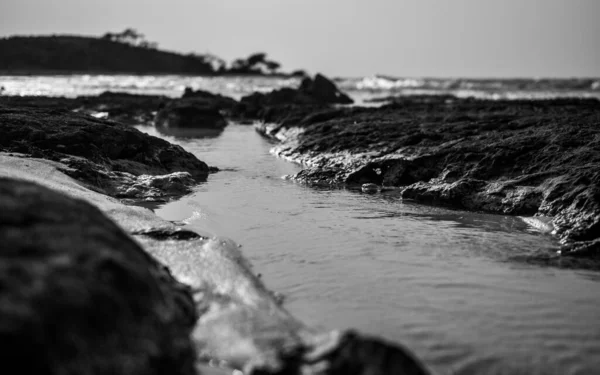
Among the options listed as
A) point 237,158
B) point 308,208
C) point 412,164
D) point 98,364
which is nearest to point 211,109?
point 237,158

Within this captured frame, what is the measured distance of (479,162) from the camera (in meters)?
9.44

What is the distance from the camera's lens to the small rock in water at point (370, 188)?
9.79 m

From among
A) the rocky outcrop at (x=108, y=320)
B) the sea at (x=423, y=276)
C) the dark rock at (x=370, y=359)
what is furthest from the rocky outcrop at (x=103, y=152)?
the dark rock at (x=370, y=359)

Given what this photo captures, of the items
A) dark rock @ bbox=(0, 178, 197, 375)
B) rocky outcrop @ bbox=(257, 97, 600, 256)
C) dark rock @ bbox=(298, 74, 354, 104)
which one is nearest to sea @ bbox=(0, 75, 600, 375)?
rocky outcrop @ bbox=(257, 97, 600, 256)

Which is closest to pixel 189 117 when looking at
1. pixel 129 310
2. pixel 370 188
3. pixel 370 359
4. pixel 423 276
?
pixel 370 188

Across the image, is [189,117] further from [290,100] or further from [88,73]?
[88,73]

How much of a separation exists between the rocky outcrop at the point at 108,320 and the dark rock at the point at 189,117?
1889 cm

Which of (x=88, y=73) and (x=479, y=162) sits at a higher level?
(x=479, y=162)

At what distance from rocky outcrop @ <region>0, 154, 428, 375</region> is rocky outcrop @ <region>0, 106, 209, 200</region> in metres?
5.10

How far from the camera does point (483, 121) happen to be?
44.1 ft

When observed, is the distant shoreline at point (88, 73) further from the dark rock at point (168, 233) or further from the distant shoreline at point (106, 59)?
the dark rock at point (168, 233)

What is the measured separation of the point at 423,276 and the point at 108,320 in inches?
122

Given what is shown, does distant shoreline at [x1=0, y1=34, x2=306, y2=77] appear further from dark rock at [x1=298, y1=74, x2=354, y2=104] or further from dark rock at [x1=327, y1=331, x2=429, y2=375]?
dark rock at [x1=327, y1=331, x2=429, y2=375]

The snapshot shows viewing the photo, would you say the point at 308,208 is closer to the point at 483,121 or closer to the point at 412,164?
the point at 412,164
